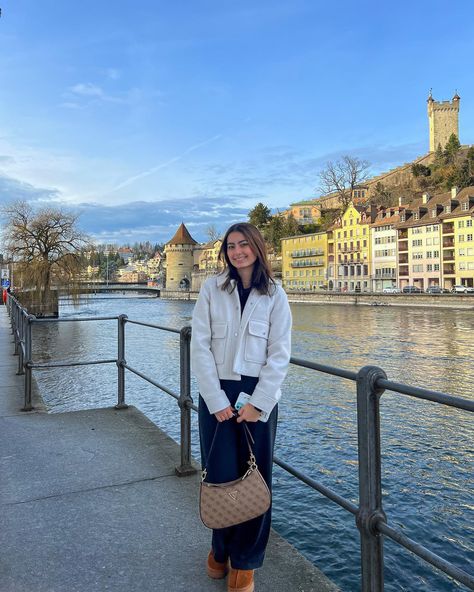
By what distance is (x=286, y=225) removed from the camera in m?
93.5

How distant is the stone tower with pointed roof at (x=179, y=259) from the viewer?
103875mm

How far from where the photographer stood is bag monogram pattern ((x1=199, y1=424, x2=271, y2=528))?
217 cm

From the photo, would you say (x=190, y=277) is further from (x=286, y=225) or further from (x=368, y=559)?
(x=368, y=559)

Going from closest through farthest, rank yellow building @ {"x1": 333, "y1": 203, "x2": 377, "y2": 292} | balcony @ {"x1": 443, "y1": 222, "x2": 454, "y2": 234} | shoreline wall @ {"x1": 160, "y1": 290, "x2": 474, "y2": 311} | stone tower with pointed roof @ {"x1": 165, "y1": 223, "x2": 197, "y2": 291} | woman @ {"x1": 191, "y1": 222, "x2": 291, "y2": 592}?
woman @ {"x1": 191, "y1": 222, "x2": 291, "y2": 592} < shoreline wall @ {"x1": 160, "y1": 290, "x2": 474, "y2": 311} < balcony @ {"x1": 443, "y1": 222, "x2": 454, "y2": 234} < yellow building @ {"x1": 333, "y1": 203, "x2": 377, "y2": 292} < stone tower with pointed roof @ {"x1": 165, "y1": 223, "x2": 197, "y2": 291}

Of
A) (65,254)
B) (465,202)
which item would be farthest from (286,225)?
(65,254)

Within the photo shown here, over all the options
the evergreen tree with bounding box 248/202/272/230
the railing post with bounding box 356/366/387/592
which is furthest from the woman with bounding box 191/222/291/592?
the evergreen tree with bounding box 248/202/272/230

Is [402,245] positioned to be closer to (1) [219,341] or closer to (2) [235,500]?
(1) [219,341]

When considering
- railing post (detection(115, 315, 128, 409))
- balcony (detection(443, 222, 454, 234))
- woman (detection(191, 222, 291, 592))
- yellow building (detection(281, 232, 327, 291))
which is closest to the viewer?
woman (detection(191, 222, 291, 592))

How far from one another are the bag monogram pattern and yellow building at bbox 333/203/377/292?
73.9m

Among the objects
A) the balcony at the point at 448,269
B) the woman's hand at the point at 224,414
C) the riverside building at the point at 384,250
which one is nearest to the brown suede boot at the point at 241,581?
the woman's hand at the point at 224,414

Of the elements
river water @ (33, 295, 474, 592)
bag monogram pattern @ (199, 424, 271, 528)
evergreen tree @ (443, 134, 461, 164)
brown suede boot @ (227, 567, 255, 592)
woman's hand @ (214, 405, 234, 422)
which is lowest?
river water @ (33, 295, 474, 592)

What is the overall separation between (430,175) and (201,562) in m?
101

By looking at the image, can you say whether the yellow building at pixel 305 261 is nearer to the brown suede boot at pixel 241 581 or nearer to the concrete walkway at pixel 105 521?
the concrete walkway at pixel 105 521

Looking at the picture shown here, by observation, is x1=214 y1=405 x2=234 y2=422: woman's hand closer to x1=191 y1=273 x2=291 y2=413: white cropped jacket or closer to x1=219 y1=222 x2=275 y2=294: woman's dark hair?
x1=191 y1=273 x2=291 y2=413: white cropped jacket
